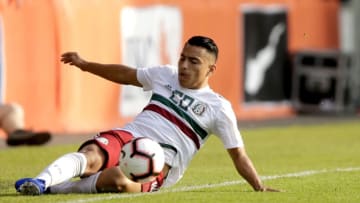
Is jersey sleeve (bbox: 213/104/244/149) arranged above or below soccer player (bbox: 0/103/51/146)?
above

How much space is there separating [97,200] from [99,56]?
35.5ft

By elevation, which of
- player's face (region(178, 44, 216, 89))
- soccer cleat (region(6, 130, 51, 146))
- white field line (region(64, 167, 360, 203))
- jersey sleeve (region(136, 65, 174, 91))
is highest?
player's face (region(178, 44, 216, 89))

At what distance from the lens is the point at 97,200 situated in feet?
34.6

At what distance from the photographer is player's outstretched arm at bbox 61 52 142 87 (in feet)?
37.9

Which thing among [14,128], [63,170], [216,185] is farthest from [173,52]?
[63,170]

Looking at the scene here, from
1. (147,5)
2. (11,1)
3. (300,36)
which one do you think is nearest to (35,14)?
(11,1)

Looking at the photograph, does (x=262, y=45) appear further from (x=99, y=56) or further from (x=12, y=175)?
(x=12, y=175)

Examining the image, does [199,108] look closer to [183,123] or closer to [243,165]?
[183,123]

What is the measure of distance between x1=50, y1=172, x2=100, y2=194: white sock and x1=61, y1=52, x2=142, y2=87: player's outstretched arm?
1.02m

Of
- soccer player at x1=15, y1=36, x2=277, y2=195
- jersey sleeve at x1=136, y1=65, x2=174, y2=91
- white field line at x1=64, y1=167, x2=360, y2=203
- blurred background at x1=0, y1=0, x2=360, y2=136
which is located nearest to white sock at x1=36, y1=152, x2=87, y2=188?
soccer player at x1=15, y1=36, x2=277, y2=195

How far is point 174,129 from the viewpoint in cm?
1127

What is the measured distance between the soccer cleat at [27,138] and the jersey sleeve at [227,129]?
22.9 ft

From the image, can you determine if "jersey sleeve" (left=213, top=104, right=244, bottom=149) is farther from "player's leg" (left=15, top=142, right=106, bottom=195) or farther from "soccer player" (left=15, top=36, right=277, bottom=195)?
"player's leg" (left=15, top=142, right=106, bottom=195)

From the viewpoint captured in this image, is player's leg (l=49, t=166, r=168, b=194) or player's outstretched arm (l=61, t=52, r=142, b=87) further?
player's outstretched arm (l=61, t=52, r=142, b=87)
